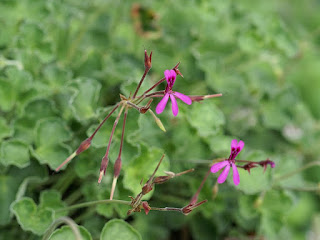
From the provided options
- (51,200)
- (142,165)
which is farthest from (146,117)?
(51,200)

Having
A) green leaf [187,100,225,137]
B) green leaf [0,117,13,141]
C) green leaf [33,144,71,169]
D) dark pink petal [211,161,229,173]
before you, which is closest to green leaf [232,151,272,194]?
green leaf [187,100,225,137]

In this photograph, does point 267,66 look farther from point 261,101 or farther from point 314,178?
point 314,178

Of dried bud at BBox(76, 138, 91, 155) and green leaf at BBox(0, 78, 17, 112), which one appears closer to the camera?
dried bud at BBox(76, 138, 91, 155)

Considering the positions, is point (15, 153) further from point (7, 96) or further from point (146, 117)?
point (146, 117)

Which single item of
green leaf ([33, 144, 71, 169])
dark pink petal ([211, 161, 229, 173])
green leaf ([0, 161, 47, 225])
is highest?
dark pink petal ([211, 161, 229, 173])

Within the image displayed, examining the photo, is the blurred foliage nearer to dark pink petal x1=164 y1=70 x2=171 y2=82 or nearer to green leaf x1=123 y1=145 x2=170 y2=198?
green leaf x1=123 y1=145 x2=170 y2=198
